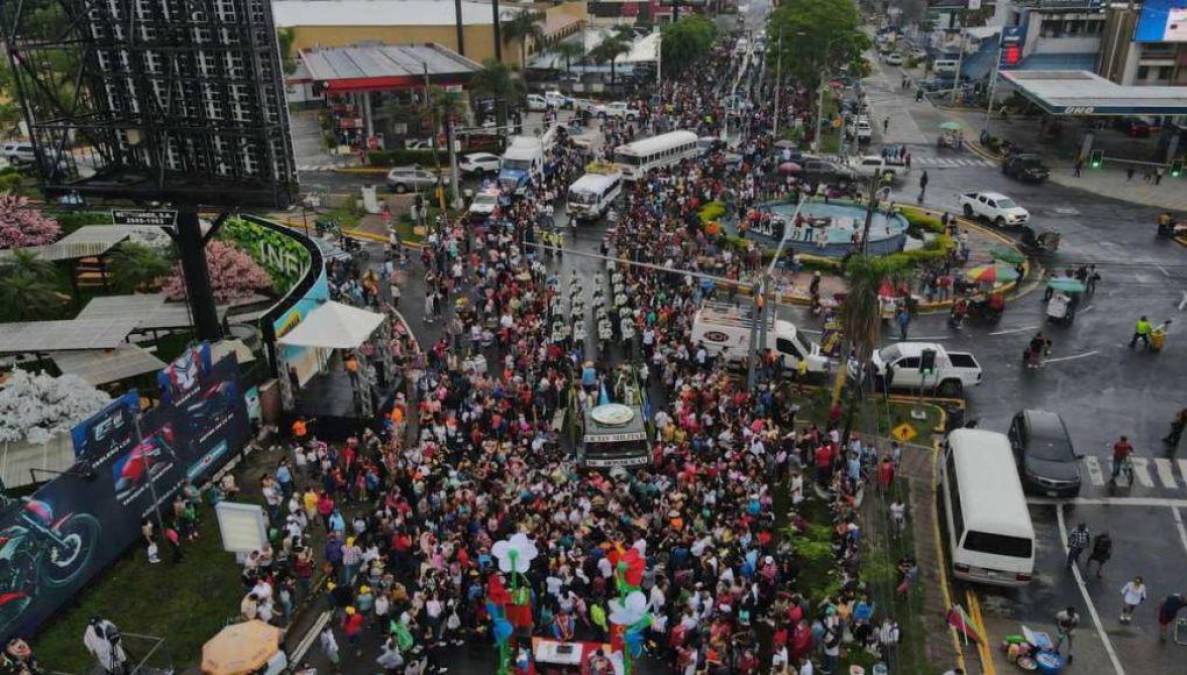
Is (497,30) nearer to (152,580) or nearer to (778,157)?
(778,157)

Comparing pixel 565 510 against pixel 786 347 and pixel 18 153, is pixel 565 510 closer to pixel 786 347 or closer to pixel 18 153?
pixel 786 347

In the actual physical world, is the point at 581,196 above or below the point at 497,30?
below

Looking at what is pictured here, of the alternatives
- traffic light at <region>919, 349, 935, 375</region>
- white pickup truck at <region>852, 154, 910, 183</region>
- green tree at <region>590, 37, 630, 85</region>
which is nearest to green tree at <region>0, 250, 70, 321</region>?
traffic light at <region>919, 349, 935, 375</region>

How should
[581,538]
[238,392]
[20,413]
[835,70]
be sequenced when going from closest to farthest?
[581,538] < [20,413] < [238,392] < [835,70]

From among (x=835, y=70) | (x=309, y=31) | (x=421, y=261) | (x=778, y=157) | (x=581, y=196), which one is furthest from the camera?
(x=309, y=31)

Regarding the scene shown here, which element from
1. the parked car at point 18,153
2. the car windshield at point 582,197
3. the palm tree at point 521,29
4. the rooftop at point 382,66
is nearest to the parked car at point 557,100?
the palm tree at point 521,29

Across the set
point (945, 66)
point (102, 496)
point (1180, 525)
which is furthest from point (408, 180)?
point (945, 66)

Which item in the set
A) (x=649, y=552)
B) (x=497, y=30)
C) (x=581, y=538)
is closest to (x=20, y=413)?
(x=581, y=538)

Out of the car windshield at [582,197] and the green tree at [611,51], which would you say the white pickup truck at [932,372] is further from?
the green tree at [611,51]
